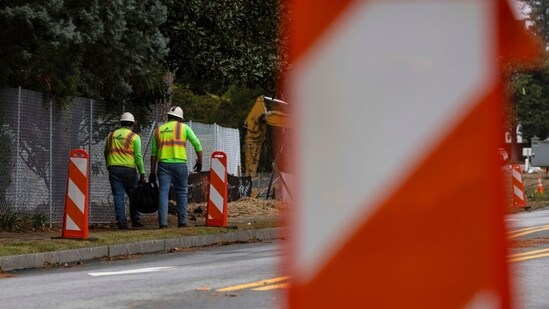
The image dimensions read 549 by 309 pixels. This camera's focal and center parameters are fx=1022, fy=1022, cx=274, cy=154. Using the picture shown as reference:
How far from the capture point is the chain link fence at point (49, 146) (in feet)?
53.5

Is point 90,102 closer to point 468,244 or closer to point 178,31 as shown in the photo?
point 178,31

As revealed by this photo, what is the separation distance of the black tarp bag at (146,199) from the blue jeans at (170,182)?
0.37 feet

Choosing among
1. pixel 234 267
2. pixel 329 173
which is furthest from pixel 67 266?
pixel 329 173

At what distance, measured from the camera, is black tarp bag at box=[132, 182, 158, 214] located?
16.2 m

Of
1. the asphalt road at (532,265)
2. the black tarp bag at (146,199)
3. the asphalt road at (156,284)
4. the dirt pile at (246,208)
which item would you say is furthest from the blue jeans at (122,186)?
the asphalt road at (532,265)

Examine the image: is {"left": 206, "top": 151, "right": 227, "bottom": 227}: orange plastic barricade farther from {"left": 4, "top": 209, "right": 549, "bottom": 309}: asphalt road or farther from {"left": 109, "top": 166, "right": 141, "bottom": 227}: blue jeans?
{"left": 4, "top": 209, "right": 549, "bottom": 309}: asphalt road

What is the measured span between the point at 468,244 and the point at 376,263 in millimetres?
171

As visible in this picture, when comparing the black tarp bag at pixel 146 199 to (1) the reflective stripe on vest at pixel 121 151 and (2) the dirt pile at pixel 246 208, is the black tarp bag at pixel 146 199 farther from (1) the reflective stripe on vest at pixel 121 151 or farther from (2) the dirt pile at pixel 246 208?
(2) the dirt pile at pixel 246 208

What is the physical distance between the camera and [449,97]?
189 cm

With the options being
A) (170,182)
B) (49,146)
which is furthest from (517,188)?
(49,146)

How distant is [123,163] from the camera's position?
1672 cm

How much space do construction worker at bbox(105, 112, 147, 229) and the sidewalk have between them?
4.92ft

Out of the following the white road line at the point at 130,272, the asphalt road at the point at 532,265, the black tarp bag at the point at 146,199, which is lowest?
the white road line at the point at 130,272

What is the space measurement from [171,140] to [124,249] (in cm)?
316
